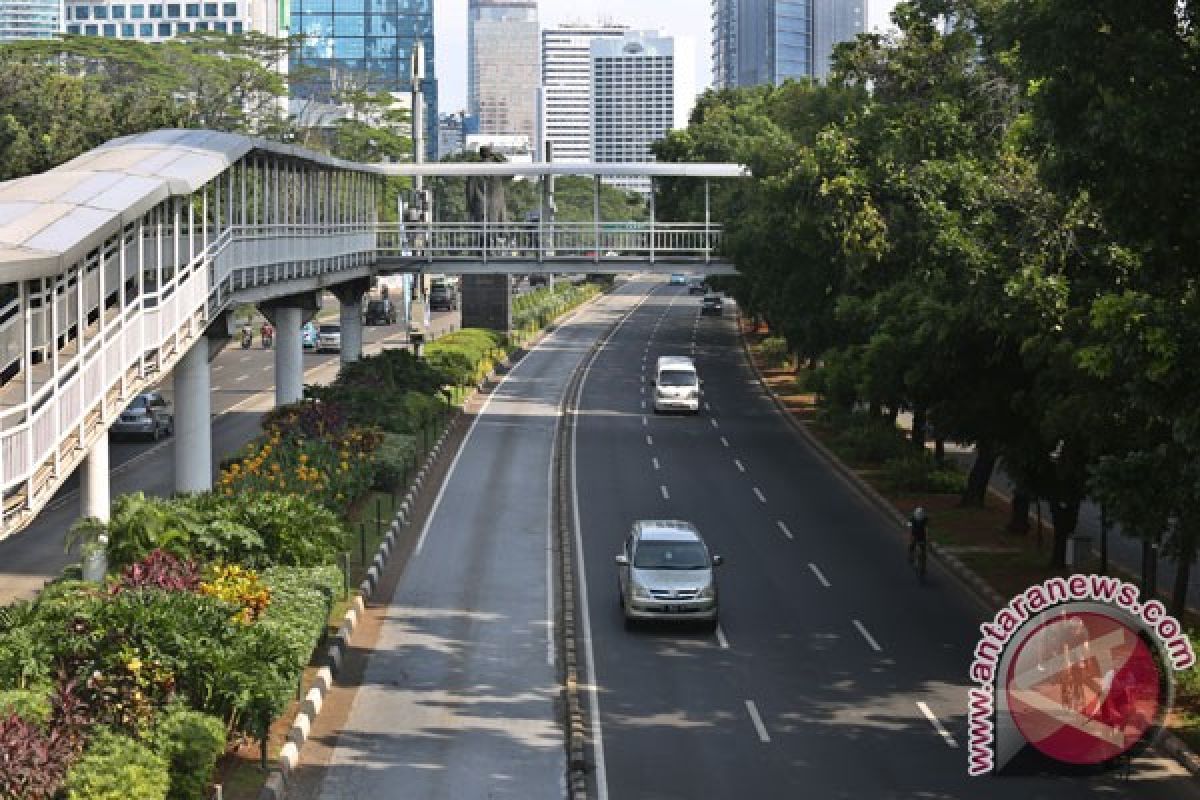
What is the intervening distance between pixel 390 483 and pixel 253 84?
2461 inches

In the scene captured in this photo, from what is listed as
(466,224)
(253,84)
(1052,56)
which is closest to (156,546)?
(1052,56)

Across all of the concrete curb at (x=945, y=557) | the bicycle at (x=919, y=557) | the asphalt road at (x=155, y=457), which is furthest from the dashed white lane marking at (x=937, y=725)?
the asphalt road at (x=155, y=457)

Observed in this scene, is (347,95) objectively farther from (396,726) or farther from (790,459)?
(396,726)

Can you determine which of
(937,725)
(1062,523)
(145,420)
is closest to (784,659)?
(937,725)

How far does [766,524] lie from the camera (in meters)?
39.5

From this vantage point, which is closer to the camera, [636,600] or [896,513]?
[636,600]

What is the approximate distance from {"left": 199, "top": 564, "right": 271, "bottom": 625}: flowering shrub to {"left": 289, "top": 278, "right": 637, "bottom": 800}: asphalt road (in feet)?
6.12

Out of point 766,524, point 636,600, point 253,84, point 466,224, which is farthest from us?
point 253,84

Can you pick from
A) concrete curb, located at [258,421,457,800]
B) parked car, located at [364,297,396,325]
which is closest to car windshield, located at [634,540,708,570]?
concrete curb, located at [258,421,457,800]

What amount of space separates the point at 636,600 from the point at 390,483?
1323 centimetres

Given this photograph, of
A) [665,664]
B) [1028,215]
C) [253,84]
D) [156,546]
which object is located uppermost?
[253,84]

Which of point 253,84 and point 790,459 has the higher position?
point 253,84

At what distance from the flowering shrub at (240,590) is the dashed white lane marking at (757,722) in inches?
251

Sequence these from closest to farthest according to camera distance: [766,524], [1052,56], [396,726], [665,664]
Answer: [1052,56] < [396,726] < [665,664] < [766,524]
